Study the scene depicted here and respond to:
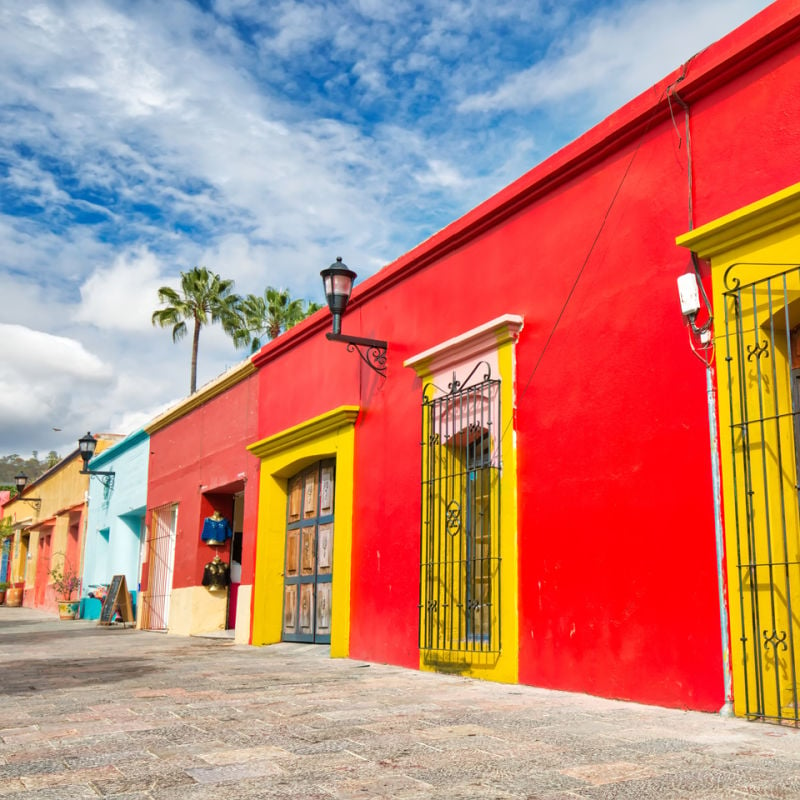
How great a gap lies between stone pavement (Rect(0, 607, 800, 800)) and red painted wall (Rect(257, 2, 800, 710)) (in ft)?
1.34

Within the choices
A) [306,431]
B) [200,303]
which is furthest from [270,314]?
[306,431]

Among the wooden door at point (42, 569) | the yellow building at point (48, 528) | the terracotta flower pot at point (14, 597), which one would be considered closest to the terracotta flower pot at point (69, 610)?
the yellow building at point (48, 528)

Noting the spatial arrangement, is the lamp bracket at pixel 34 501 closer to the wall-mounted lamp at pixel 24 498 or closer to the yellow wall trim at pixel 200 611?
the wall-mounted lamp at pixel 24 498

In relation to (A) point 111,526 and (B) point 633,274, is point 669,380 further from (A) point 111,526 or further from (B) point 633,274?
(A) point 111,526

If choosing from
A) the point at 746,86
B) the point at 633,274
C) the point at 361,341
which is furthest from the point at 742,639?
the point at 361,341

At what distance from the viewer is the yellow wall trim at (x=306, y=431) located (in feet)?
28.2

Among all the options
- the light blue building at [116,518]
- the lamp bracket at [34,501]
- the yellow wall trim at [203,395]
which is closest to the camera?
the yellow wall trim at [203,395]

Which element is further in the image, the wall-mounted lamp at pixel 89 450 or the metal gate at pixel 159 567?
the wall-mounted lamp at pixel 89 450

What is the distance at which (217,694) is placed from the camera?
5.30 metres

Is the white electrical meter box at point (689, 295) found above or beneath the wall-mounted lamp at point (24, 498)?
beneath

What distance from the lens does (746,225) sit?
4594mm

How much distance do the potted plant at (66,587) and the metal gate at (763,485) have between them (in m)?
17.2

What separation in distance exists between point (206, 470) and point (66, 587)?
1031 centimetres

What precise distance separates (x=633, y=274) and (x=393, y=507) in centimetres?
325
